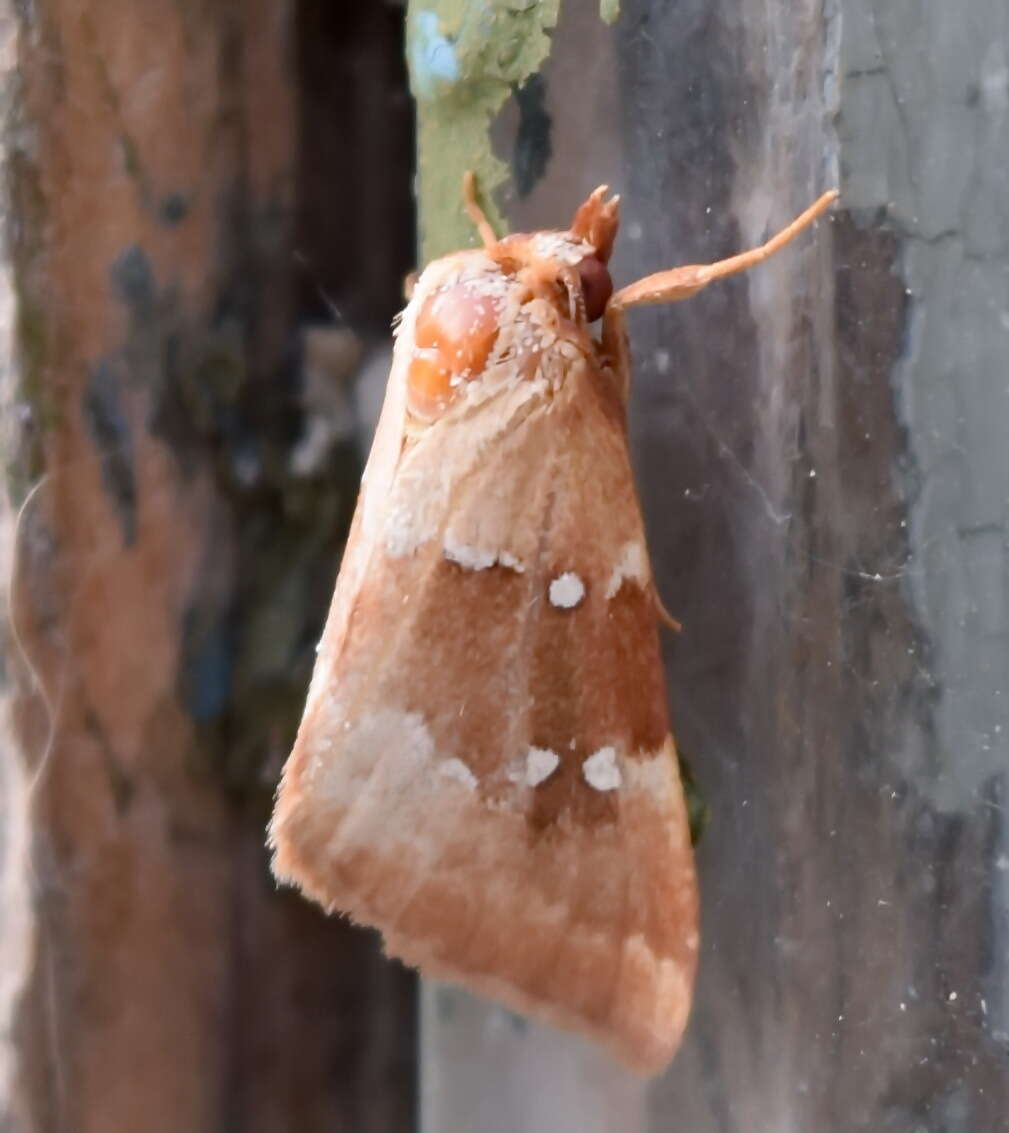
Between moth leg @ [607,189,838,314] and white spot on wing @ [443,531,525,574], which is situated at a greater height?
moth leg @ [607,189,838,314]

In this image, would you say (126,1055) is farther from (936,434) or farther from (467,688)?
(936,434)

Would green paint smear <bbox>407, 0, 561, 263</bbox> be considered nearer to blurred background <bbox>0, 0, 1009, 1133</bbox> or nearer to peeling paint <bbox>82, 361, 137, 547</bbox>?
blurred background <bbox>0, 0, 1009, 1133</bbox>

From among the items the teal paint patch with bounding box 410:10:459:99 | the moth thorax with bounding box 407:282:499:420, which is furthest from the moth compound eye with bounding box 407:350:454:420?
the teal paint patch with bounding box 410:10:459:99

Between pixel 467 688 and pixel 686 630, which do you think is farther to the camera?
pixel 686 630

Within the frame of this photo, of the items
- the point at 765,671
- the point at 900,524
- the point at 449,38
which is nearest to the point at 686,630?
the point at 765,671

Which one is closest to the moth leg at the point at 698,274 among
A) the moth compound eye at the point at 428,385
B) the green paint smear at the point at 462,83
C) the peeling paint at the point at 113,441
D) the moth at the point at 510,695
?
the moth at the point at 510,695

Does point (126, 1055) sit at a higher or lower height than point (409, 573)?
lower

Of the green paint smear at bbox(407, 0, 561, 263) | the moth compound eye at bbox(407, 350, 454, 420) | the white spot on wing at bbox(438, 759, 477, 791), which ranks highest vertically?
the green paint smear at bbox(407, 0, 561, 263)

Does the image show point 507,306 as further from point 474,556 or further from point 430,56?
point 430,56
